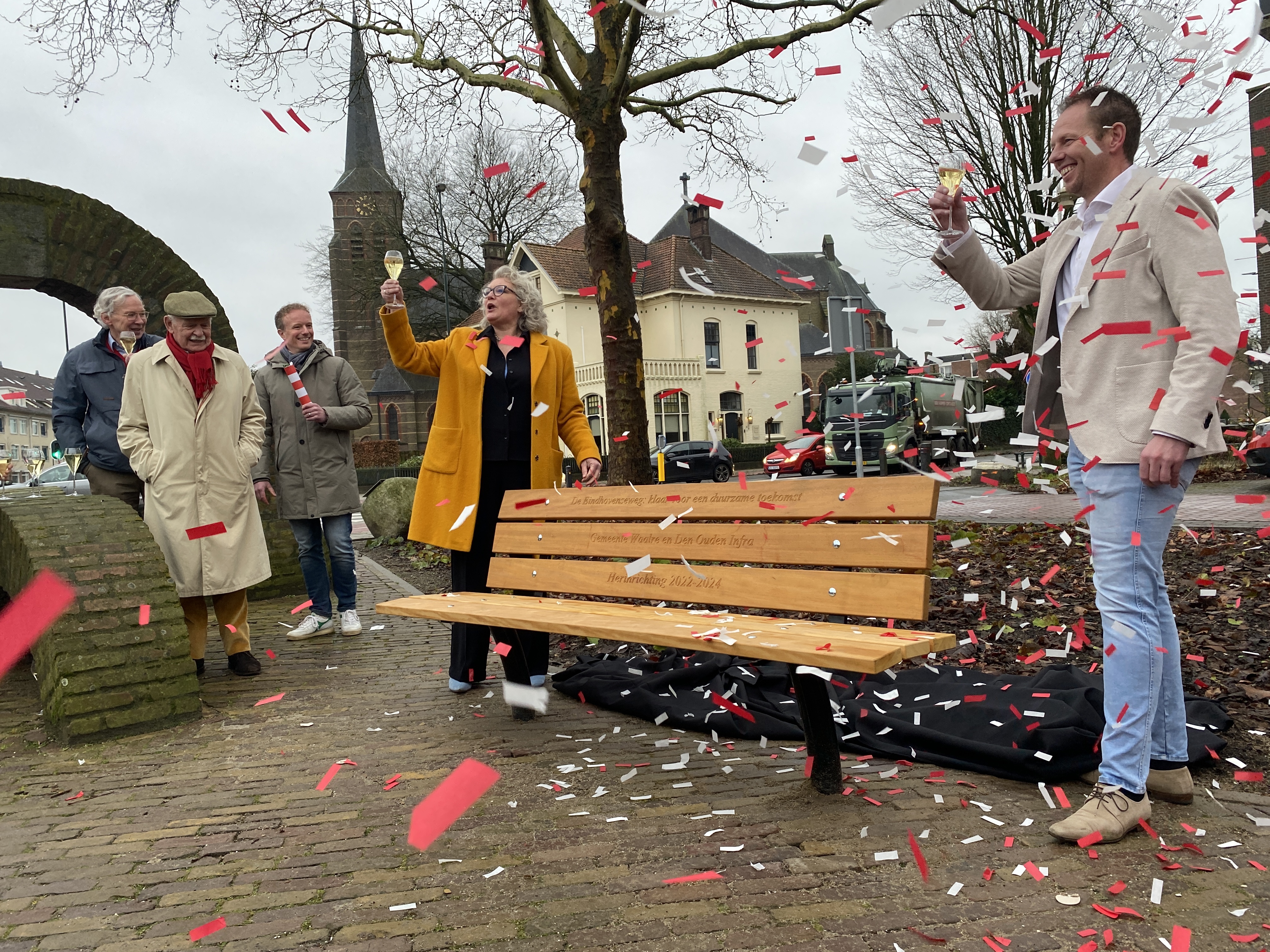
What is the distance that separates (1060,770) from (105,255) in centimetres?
856

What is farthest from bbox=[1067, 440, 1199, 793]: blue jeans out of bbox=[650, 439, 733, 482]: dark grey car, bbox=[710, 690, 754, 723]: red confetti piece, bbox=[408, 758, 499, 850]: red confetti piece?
bbox=[650, 439, 733, 482]: dark grey car

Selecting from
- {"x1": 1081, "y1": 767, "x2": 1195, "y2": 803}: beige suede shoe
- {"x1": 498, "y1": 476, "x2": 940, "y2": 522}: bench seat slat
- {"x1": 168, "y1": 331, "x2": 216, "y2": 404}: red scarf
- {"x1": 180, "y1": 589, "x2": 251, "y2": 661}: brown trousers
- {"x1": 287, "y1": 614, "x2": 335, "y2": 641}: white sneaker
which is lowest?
{"x1": 287, "y1": 614, "x2": 335, "y2": 641}: white sneaker

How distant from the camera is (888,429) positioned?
23.5 meters

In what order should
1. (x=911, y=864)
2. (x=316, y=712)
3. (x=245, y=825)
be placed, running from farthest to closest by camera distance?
1. (x=316, y=712)
2. (x=245, y=825)
3. (x=911, y=864)

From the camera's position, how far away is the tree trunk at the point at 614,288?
6738mm

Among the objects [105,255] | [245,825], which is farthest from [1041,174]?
[245,825]

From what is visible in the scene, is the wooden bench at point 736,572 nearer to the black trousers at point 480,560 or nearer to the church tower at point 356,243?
the black trousers at point 480,560

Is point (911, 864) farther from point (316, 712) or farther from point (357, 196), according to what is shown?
point (357, 196)

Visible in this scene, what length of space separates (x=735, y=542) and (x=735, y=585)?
171 millimetres

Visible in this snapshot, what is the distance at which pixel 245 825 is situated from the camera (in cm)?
312

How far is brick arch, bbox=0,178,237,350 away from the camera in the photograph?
8.02 metres

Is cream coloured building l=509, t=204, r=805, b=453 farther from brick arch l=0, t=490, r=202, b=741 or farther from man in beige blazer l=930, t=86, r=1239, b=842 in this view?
man in beige blazer l=930, t=86, r=1239, b=842

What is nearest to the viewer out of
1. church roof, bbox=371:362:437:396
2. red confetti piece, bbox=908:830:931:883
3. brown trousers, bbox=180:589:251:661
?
red confetti piece, bbox=908:830:931:883

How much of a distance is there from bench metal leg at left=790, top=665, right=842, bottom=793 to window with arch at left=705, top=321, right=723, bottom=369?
38400 mm
